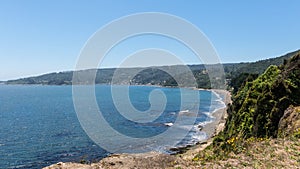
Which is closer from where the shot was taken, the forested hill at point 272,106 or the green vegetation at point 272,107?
the green vegetation at point 272,107

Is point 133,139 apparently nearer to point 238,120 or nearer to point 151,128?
point 151,128

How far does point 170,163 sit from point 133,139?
3881 cm

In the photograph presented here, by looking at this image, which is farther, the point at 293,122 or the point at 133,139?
the point at 133,139

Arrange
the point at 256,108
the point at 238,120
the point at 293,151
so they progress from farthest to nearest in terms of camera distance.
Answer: the point at 238,120
the point at 256,108
the point at 293,151

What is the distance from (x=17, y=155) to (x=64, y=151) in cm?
622

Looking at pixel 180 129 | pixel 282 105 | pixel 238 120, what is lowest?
pixel 180 129

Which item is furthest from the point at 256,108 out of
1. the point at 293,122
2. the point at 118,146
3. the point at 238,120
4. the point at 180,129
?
the point at 180,129

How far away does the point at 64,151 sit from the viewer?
42062 millimetres

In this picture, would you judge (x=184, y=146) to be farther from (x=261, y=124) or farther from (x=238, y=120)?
(x=261, y=124)

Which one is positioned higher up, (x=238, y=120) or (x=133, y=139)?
(x=238, y=120)

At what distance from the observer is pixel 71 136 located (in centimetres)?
5278

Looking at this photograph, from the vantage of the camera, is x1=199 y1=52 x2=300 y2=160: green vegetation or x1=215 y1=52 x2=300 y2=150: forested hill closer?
x1=199 y1=52 x2=300 y2=160: green vegetation

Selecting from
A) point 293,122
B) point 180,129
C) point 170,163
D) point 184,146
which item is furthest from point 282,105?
point 180,129

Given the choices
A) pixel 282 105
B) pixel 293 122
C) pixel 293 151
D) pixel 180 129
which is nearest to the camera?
pixel 293 151
